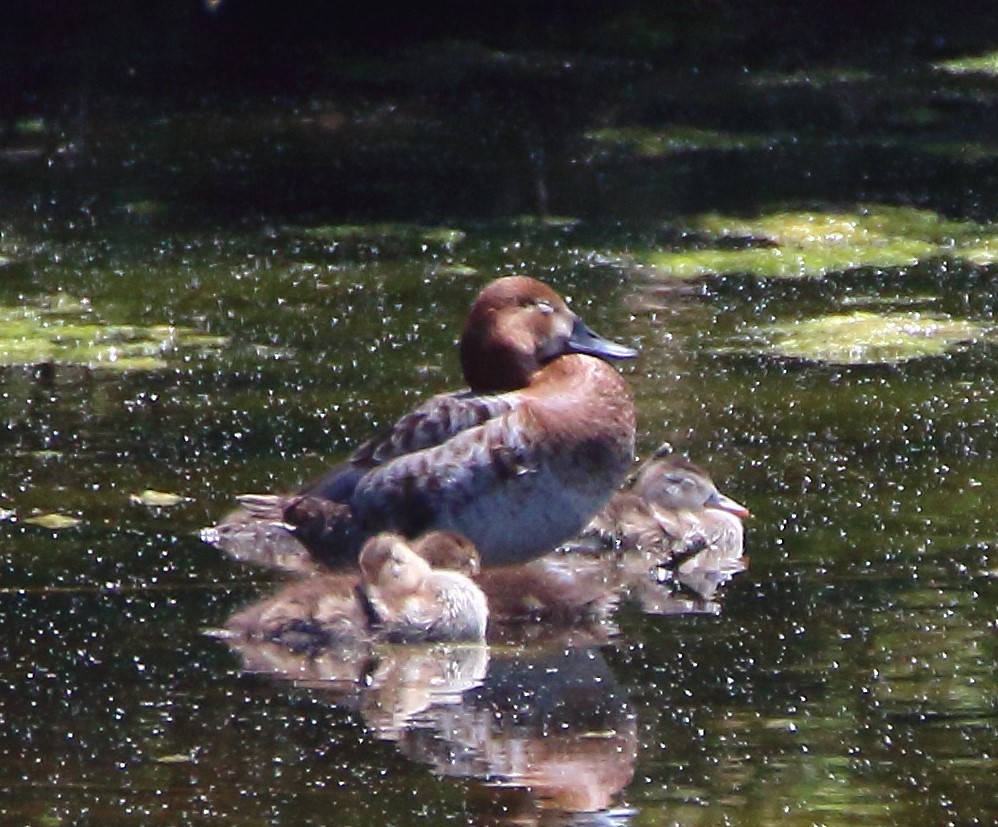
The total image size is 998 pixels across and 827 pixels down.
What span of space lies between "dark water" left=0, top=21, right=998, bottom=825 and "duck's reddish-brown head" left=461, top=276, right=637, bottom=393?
0.74 metres

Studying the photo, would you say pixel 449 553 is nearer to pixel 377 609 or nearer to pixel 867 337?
pixel 377 609

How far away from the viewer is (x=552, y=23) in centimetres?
1614

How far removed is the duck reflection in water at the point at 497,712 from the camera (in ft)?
13.5

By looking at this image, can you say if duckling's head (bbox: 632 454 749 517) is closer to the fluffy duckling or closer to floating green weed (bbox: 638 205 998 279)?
the fluffy duckling

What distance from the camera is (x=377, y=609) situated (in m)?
5.10

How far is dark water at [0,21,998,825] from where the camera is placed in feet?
14.1

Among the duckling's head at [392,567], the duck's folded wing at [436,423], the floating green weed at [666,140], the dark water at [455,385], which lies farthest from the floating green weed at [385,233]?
the duckling's head at [392,567]

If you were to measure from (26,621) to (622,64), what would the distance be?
10.4 metres

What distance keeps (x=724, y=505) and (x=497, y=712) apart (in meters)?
1.58

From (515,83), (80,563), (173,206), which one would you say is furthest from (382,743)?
(515,83)

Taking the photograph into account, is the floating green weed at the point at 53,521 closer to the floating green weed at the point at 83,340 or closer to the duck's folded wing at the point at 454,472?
the duck's folded wing at the point at 454,472

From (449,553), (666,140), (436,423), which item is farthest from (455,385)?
(666,140)

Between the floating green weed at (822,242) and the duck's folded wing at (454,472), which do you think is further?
the floating green weed at (822,242)

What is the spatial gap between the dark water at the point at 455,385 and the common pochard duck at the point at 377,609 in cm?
7
